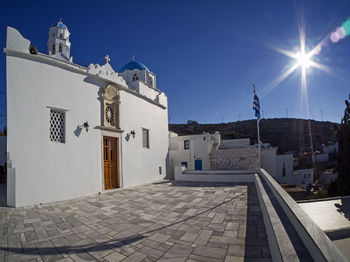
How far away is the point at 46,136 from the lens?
559 cm

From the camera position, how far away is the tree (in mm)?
9383

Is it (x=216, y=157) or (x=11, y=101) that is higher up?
(x=11, y=101)

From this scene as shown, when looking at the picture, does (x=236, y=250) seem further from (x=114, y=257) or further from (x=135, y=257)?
(x=114, y=257)

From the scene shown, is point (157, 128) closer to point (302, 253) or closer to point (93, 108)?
point (93, 108)

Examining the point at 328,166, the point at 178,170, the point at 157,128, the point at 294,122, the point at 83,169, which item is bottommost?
the point at 328,166

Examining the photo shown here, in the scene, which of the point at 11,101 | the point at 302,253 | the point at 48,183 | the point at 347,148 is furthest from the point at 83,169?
the point at 347,148

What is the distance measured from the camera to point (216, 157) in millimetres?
14664

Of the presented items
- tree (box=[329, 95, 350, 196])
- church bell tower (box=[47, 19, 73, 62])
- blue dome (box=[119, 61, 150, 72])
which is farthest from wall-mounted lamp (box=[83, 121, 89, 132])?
tree (box=[329, 95, 350, 196])

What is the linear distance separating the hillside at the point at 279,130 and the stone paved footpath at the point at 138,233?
119 ft

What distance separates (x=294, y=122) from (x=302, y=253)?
60.2 meters

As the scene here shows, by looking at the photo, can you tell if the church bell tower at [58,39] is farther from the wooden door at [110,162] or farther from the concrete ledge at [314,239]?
the concrete ledge at [314,239]

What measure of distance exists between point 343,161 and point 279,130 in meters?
40.2

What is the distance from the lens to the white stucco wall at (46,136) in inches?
199

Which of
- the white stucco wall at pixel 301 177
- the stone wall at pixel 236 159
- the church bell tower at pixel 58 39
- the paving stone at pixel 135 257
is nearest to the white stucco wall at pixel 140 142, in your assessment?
the stone wall at pixel 236 159
